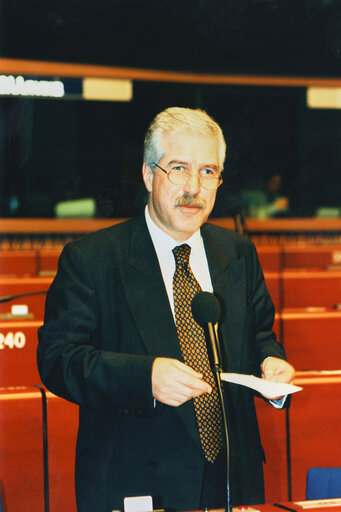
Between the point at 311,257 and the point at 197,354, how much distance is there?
205 inches

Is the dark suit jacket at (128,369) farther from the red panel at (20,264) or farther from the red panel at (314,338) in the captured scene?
the red panel at (20,264)

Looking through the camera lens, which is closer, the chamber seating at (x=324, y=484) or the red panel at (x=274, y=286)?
the chamber seating at (x=324, y=484)

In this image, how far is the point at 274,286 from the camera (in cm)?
465

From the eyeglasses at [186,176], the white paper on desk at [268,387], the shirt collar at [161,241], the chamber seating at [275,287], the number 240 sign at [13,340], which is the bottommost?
the number 240 sign at [13,340]

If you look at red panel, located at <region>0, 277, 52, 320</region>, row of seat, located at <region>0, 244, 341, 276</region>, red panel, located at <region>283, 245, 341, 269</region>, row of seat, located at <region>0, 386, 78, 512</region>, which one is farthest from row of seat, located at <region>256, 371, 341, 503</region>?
red panel, located at <region>283, 245, 341, 269</region>

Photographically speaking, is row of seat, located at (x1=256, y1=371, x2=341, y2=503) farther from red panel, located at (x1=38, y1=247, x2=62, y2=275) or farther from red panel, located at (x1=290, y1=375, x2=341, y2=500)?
red panel, located at (x1=38, y1=247, x2=62, y2=275)

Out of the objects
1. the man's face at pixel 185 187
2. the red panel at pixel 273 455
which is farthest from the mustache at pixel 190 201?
the red panel at pixel 273 455

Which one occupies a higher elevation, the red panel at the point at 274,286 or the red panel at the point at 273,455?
the red panel at the point at 274,286

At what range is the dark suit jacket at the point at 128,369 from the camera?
1478 mm

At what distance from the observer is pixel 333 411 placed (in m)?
2.43

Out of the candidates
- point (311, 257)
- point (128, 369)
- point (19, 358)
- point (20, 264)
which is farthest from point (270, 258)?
point (128, 369)

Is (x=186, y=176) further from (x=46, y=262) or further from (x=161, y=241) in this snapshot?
(x=46, y=262)

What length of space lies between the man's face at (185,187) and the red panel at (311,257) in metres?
4.85

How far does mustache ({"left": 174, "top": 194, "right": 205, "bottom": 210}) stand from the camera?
65.5 inches
